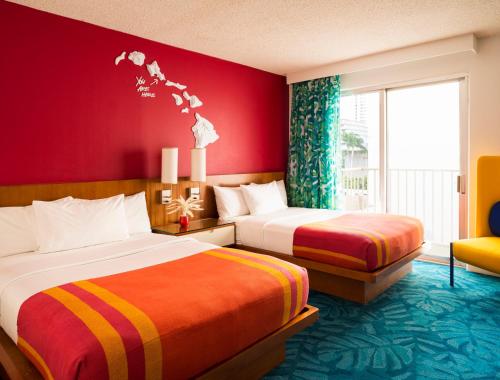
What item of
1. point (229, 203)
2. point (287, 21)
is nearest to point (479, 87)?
point (287, 21)

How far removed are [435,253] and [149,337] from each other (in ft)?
14.4

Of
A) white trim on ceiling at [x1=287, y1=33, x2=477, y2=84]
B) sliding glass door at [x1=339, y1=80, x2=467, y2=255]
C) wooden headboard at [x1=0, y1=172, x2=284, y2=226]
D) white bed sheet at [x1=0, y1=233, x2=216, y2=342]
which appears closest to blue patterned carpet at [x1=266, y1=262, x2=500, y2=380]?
white bed sheet at [x1=0, y1=233, x2=216, y2=342]

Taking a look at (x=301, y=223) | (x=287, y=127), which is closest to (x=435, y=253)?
(x=301, y=223)

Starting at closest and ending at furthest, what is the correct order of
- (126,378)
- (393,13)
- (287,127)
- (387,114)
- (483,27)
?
(126,378) < (393,13) < (483,27) < (387,114) < (287,127)

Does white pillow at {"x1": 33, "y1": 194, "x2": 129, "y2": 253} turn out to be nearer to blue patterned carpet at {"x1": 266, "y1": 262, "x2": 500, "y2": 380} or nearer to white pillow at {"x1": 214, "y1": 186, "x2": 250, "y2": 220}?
white pillow at {"x1": 214, "y1": 186, "x2": 250, "y2": 220}

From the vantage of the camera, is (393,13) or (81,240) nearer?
(81,240)

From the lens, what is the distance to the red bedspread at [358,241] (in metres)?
2.97

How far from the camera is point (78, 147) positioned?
128 inches

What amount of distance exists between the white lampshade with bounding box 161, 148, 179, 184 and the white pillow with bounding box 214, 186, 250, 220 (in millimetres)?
749

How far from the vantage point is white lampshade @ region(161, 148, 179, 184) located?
363cm

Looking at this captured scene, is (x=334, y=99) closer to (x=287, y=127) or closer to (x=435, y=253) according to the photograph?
(x=287, y=127)

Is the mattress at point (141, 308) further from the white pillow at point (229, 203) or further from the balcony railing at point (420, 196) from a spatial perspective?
the balcony railing at point (420, 196)

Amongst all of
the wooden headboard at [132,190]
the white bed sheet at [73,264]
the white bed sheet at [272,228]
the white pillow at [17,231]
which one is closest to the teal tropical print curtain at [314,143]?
the wooden headboard at [132,190]

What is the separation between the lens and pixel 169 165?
3.64m
